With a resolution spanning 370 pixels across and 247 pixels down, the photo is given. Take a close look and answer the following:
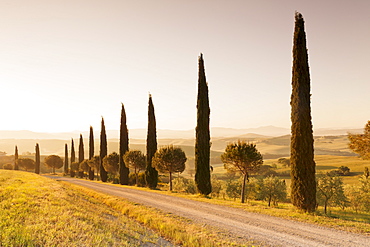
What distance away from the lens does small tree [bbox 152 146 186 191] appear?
3297 cm

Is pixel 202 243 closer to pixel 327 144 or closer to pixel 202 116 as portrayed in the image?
pixel 202 116

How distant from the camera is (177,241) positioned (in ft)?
32.7

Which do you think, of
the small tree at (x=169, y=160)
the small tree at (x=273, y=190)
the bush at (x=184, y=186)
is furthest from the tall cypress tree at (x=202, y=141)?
the bush at (x=184, y=186)

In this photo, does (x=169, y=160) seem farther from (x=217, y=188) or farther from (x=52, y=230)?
(x=52, y=230)

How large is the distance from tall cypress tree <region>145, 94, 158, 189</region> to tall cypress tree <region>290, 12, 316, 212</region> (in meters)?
23.5

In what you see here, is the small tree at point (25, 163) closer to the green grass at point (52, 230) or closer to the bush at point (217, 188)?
the bush at point (217, 188)

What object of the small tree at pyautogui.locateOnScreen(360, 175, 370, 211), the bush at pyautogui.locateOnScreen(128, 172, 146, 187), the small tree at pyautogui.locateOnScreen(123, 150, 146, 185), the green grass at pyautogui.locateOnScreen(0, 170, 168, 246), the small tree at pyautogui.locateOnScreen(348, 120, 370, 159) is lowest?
the bush at pyautogui.locateOnScreen(128, 172, 146, 187)

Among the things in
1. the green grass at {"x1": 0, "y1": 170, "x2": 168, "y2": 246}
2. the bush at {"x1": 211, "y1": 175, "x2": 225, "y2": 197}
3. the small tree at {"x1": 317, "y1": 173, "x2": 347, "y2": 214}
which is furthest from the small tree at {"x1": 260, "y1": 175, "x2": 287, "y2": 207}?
the green grass at {"x1": 0, "y1": 170, "x2": 168, "y2": 246}

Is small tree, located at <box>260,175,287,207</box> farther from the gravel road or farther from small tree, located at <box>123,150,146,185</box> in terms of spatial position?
small tree, located at <box>123,150,146,185</box>

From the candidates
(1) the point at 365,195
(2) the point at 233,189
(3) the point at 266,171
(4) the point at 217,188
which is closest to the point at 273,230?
(1) the point at 365,195

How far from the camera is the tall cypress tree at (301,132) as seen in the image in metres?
16.9

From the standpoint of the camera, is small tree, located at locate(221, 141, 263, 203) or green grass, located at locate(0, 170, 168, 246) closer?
green grass, located at locate(0, 170, 168, 246)

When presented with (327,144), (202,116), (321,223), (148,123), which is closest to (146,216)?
(321,223)

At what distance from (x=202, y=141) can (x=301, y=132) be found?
1309 cm
